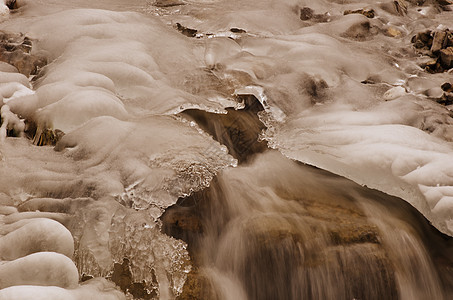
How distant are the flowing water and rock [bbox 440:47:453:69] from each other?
3 centimetres

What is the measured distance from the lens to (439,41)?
5.52 m

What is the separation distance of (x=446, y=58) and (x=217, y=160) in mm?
3614

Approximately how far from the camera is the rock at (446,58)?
534cm

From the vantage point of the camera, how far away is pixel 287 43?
536 centimetres

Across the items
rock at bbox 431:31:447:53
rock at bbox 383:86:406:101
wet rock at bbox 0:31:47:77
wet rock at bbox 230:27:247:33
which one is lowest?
rock at bbox 383:86:406:101

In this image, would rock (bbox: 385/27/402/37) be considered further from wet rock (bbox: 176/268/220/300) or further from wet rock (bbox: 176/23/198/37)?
wet rock (bbox: 176/268/220/300)

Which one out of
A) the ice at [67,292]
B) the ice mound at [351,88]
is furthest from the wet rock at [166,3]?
the ice at [67,292]

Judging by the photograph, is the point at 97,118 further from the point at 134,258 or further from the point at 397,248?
the point at 397,248

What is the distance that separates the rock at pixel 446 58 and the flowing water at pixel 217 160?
0.09 feet

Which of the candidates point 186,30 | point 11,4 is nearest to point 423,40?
point 186,30

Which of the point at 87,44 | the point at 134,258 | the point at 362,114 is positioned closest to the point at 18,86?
the point at 87,44

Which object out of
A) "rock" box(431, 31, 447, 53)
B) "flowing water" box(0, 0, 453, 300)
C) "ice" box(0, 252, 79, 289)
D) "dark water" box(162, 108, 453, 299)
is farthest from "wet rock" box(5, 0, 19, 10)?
"rock" box(431, 31, 447, 53)

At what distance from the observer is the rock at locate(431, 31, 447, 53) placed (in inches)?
216

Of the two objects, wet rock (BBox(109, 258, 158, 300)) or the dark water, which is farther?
the dark water
